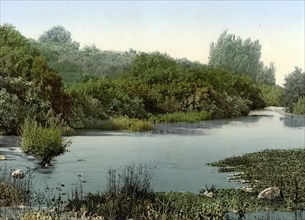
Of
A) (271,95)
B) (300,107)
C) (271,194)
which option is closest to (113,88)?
(300,107)

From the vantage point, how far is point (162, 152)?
18.0 m

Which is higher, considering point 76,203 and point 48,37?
point 48,37

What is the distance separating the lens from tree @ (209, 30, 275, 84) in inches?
2407

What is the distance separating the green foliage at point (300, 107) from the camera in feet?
A: 144

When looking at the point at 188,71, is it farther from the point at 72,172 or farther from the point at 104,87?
the point at 72,172

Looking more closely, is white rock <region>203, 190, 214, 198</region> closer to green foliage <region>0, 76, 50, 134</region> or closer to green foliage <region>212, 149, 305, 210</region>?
green foliage <region>212, 149, 305, 210</region>

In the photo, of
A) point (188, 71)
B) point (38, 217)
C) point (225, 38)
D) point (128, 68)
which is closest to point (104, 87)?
point (188, 71)

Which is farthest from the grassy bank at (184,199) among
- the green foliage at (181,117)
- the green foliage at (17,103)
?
the green foliage at (181,117)

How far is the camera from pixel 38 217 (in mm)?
7441

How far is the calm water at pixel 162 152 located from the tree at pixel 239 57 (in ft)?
110

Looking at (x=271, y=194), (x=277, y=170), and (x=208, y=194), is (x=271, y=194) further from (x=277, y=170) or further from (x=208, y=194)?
(x=277, y=170)

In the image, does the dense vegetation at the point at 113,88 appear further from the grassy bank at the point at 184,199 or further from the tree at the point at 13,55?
the grassy bank at the point at 184,199

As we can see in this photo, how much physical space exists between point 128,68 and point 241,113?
400 inches

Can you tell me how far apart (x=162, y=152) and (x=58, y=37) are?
109 ft
